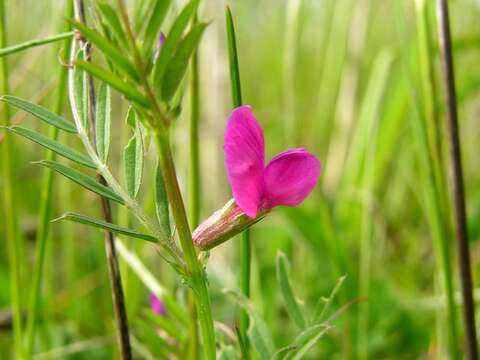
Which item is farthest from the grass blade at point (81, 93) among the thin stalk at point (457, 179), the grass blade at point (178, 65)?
the thin stalk at point (457, 179)

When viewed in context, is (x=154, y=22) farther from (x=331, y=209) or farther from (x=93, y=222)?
(x=331, y=209)

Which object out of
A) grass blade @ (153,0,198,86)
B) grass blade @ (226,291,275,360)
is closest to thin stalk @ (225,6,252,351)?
grass blade @ (226,291,275,360)

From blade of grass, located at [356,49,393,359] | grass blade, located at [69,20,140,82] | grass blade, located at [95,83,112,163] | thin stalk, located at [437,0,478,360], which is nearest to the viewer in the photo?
grass blade, located at [69,20,140,82]

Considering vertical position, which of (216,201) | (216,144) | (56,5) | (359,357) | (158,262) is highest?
(56,5)

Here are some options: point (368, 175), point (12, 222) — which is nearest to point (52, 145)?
point (12, 222)

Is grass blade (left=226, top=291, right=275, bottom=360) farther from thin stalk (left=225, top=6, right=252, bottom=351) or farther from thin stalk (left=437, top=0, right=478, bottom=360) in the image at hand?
thin stalk (left=437, top=0, right=478, bottom=360)

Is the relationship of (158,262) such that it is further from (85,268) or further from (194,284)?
(194,284)

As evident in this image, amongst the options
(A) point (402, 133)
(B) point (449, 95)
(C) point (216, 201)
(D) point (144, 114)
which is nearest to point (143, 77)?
(D) point (144, 114)
